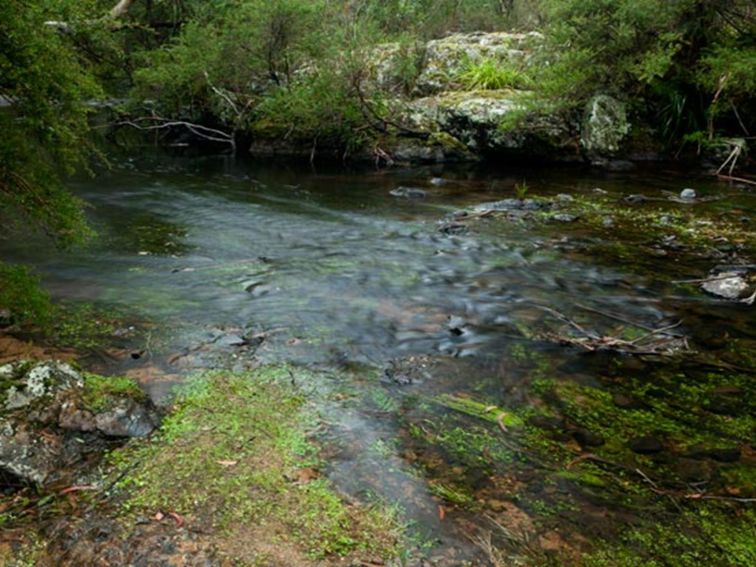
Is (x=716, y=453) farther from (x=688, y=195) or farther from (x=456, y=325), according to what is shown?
(x=688, y=195)

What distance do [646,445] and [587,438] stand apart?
37cm

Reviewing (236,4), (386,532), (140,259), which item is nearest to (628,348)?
(386,532)

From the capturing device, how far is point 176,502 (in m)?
3.04

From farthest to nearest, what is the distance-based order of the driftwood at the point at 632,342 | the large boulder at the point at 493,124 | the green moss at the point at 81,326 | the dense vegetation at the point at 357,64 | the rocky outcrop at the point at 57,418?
1. the large boulder at the point at 493,124
2. the dense vegetation at the point at 357,64
3. the driftwood at the point at 632,342
4. the green moss at the point at 81,326
5. the rocky outcrop at the point at 57,418

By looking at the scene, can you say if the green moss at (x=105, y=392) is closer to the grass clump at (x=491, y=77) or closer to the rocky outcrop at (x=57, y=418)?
the rocky outcrop at (x=57, y=418)

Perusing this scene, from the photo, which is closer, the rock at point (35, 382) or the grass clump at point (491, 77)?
the rock at point (35, 382)

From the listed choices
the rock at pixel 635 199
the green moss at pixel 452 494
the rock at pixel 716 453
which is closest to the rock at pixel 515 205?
the rock at pixel 635 199

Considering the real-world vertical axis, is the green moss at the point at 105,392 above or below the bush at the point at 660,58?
below

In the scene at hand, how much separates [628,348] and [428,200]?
7.65 m

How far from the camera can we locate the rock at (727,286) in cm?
638

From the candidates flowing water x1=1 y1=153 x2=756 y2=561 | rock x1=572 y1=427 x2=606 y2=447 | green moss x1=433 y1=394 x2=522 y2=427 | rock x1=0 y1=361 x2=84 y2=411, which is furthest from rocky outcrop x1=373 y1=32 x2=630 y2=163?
rock x1=0 y1=361 x2=84 y2=411

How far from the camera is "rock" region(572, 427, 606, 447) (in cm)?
378

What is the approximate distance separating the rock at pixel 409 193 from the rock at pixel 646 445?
925 cm

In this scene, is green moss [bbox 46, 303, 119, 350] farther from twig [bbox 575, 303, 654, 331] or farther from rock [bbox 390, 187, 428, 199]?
rock [bbox 390, 187, 428, 199]
